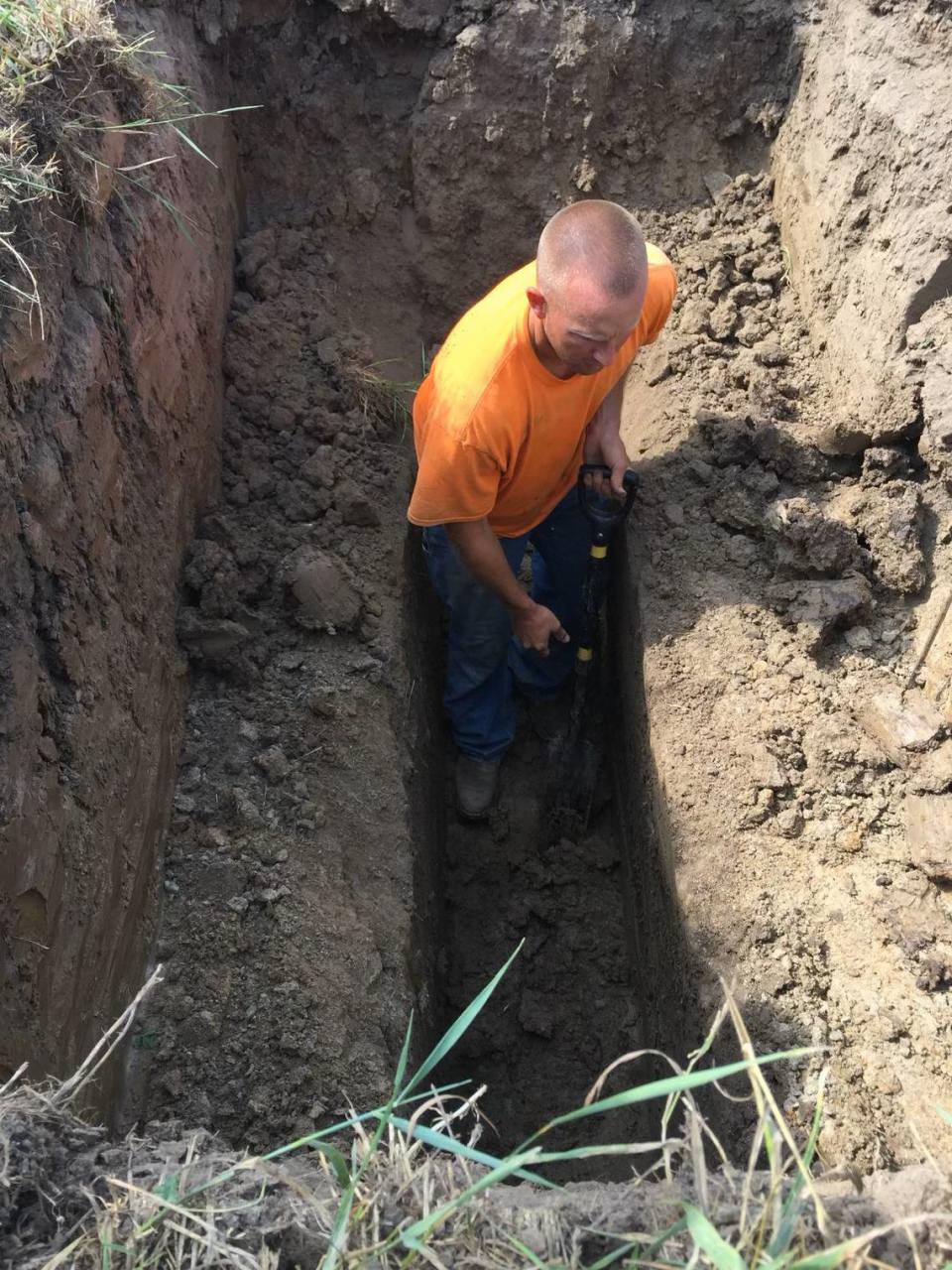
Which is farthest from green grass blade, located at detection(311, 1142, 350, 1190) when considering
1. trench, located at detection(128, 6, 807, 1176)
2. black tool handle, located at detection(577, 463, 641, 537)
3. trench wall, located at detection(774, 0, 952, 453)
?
trench wall, located at detection(774, 0, 952, 453)

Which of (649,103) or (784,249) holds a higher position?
(649,103)

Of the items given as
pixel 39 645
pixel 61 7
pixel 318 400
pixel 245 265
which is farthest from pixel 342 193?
pixel 39 645

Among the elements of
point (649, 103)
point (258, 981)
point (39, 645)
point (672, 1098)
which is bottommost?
point (258, 981)

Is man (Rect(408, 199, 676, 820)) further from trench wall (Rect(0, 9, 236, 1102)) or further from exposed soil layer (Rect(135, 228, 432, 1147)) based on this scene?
trench wall (Rect(0, 9, 236, 1102))

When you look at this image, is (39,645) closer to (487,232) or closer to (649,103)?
(487,232)

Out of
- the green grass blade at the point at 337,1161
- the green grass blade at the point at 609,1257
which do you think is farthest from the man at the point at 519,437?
the green grass blade at the point at 609,1257

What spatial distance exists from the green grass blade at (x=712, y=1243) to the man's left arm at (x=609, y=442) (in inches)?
87.3

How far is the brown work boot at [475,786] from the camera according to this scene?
12.1 feet

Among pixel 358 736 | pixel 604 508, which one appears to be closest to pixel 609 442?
pixel 604 508

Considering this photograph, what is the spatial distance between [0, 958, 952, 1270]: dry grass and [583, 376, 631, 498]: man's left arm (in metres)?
2.01

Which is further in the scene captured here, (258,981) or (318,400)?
(318,400)

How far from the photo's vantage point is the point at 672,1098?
53.6 inches

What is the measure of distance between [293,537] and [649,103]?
2170 millimetres

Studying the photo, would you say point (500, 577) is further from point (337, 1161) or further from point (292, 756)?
point (337, 1161)
